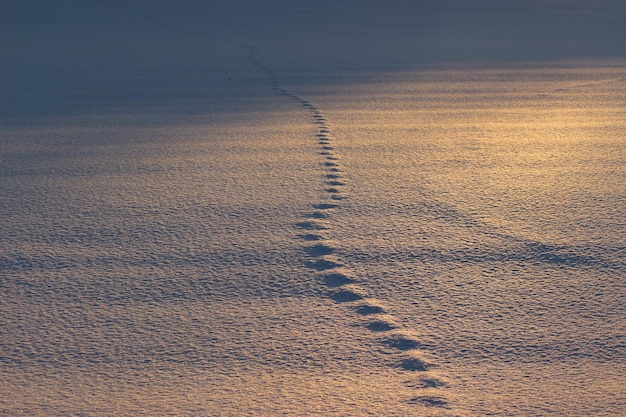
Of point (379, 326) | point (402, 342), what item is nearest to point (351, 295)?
point (379, 326)

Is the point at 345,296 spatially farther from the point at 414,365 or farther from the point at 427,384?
the point at 427,384

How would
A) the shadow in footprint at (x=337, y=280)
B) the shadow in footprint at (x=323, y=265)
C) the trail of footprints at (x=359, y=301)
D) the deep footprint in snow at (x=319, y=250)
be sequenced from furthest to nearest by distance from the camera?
the deep footprint in snow at (x=319, y=250) < the shadow in footprint at (x=323, y=265) < the shadow in footprint at (x=337, y=280) < the trail of footprints at (x=359, y=301)

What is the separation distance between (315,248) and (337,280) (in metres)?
0.36

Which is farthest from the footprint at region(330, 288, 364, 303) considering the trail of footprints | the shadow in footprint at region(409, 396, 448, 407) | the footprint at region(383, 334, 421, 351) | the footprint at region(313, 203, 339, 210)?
the footprint at region(313, 203, 339, 210)

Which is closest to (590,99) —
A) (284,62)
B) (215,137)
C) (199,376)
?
(215,137)

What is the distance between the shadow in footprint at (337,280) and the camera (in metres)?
2.98

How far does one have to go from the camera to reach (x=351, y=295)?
2885 millimetres

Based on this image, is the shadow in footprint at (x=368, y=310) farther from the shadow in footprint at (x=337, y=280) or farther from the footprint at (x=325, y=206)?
the footprint at (x=325, y=206)

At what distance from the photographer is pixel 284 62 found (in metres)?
9.68

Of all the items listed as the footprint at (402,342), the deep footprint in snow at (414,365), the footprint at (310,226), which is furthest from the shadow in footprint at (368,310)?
the footprint at (310,226)

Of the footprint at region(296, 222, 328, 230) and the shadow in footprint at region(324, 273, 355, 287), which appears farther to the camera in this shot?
the footprint at region(296, 222, 328, 230)

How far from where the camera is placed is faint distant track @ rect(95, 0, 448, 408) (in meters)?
A: 2.29

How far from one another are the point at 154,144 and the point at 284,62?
4.52 m

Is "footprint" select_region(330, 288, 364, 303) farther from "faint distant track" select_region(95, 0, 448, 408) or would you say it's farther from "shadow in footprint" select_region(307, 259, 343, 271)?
"shadow in footprint" select_region(307, 259, 343, 271)
